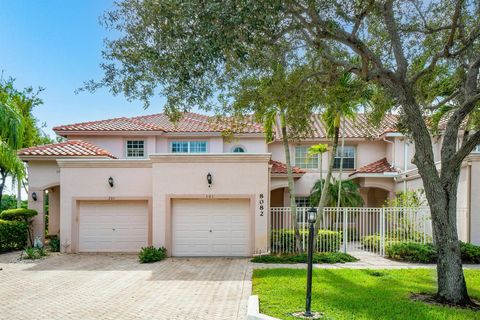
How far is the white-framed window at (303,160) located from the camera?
87.1 ft

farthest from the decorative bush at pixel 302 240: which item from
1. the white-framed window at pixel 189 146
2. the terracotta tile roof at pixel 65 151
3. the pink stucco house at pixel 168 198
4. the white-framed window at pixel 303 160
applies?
the terracotta tile roof at pixel 65 151

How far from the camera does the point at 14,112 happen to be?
52.1ft

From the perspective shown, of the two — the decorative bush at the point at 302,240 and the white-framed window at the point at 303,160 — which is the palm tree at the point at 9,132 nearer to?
the decorative bush at the point at 302,240

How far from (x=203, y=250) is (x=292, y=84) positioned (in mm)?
8604

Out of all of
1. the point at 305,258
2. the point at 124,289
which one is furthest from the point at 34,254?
the point at 305,258

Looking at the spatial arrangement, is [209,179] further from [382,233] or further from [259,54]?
[259,54]

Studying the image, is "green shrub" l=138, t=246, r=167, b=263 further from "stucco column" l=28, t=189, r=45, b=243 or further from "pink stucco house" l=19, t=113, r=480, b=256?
"stucco column" l=28, t=189, r=45, b=243

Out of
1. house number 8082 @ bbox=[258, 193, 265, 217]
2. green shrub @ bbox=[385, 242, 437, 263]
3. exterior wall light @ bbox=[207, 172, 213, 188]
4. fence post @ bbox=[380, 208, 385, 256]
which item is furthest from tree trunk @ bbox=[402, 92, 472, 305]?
exterior wall light @ bbox=[207, 172, 213, 188]

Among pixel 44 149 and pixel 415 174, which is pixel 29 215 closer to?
pixel 44 149

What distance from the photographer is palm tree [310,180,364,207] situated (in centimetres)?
2281

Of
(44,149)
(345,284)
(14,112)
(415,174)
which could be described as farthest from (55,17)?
(415,174)

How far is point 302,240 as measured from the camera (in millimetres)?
17672

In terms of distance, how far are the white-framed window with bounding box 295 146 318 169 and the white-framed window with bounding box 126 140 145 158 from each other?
938 cm

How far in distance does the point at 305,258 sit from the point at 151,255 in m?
5.82
